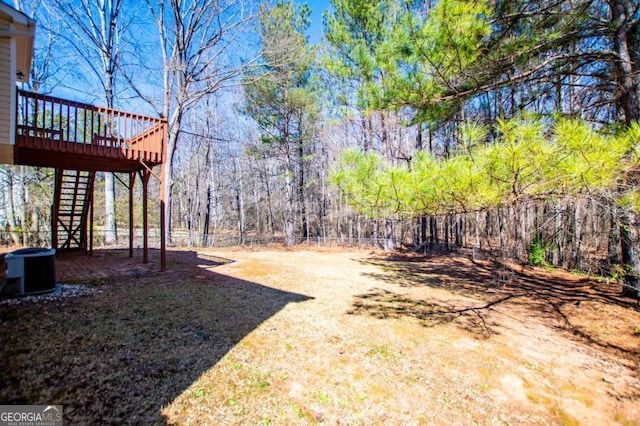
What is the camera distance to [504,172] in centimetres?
270

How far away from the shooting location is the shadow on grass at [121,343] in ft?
6.81

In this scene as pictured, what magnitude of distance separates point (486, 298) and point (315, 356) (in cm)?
436

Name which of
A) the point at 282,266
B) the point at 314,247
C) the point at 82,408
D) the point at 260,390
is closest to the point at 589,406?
the point at 260,390

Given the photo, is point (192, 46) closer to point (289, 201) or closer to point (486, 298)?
point (289, 201)

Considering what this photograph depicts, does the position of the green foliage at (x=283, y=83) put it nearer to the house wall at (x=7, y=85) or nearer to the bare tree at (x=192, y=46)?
the bare tree at (x=192, y=46)

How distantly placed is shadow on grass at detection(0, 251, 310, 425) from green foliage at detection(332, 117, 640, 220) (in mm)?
2551

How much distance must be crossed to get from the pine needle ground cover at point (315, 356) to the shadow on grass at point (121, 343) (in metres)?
0.02

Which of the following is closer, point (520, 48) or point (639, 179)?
point (639, 179)

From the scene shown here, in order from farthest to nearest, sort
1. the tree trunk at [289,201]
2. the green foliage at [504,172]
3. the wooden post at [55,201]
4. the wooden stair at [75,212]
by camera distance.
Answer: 1. the tree trunk at [289,201]
2. the wooden stair at [75,212]
3. the wooden post at [55,201]
4. the green foliage at [504,172]

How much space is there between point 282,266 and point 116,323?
5.13m

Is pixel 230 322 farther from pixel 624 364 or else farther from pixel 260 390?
pixel 624 364

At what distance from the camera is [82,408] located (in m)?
1.98

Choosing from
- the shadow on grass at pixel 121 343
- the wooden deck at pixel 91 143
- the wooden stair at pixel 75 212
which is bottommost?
the shadow on grass at pixel 121 343

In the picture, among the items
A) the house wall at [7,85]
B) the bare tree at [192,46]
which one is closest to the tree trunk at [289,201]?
the bare tree at [192,46]
